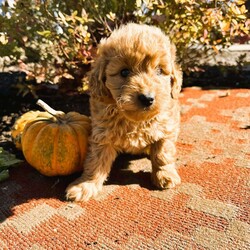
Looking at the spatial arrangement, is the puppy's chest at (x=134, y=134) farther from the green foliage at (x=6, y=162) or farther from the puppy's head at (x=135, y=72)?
the green foliage at (x=6, y=162)

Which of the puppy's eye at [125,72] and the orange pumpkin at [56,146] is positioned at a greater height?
the puppy's eye at [125,72]

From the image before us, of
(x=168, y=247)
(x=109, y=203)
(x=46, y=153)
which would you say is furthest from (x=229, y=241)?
(x=46, y=153)

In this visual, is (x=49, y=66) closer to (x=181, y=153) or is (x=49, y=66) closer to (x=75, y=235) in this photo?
(x=181, y=153)

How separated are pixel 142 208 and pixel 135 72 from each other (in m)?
1.03

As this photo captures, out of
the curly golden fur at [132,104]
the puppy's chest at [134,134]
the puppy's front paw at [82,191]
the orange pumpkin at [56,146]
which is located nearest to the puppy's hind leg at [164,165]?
the curly golden fur at [132,104]

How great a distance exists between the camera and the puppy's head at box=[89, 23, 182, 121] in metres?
2.40

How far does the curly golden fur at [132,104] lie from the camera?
2.46 metres

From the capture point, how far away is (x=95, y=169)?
2.79m

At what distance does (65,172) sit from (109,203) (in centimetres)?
60

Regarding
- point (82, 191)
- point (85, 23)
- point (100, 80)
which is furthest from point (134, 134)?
point (85, 23)

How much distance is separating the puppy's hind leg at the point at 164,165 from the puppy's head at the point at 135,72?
1.48ft

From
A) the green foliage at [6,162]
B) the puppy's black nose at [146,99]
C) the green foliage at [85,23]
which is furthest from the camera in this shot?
the green foliage at [85,23]

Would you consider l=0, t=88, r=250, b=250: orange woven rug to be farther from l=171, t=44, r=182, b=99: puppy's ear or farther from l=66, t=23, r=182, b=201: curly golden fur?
l=171, t=44, r=182, b=99: puppy's ear

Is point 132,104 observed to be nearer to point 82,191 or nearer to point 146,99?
point 146,99
